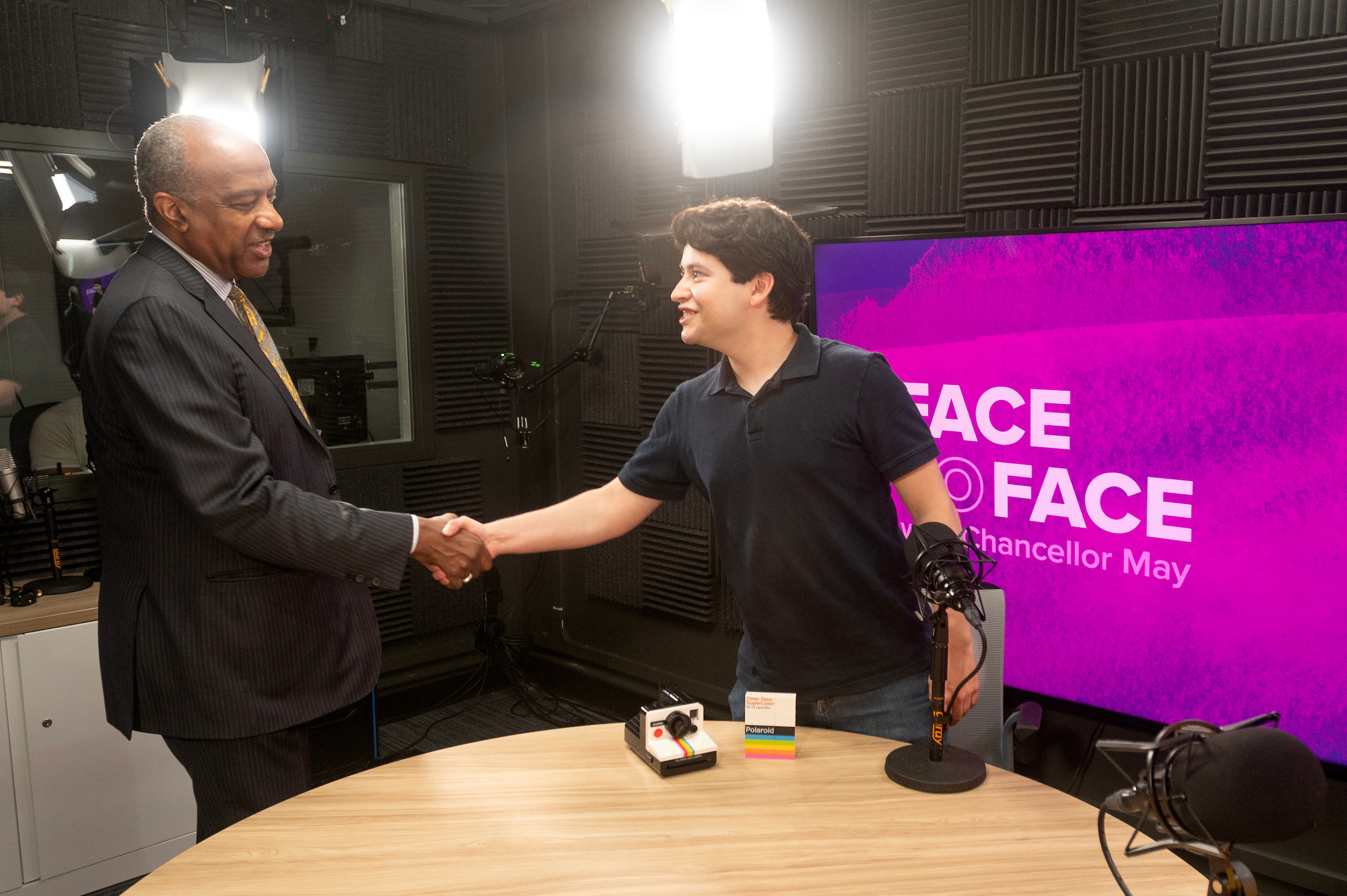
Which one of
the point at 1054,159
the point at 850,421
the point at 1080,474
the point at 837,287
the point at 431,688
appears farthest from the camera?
the point at 431,688

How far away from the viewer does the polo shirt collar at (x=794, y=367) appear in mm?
1924

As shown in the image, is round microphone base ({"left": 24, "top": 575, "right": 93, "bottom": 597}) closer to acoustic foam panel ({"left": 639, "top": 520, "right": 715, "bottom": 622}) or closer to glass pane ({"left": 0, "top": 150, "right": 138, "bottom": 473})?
glass pane ({"left": 0, "top": 150, "right": 138, "bottom": 473})

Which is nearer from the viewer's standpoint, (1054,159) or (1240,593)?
(1240,593)

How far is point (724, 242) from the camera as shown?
6.59 ft

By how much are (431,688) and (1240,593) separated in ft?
11.3

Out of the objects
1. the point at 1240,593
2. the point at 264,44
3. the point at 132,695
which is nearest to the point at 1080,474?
the point at 1240,593

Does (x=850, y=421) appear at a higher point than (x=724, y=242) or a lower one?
lower

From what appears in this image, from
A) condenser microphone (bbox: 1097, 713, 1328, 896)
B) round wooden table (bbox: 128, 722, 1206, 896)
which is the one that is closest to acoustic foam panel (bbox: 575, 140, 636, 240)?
round wooden table (bbox: 128, 722, 1206, 896)

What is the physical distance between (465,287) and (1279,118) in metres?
3.42

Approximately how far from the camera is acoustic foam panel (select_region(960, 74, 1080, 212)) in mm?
2818

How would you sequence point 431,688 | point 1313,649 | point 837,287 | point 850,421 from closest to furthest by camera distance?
point 850,421
point 1313,649
point 837,287
point 431,688

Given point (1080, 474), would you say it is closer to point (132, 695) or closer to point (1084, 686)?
point (1084, 686)

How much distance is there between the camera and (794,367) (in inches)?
76.2

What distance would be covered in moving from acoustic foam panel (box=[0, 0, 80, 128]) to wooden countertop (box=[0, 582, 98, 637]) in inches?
66.8
